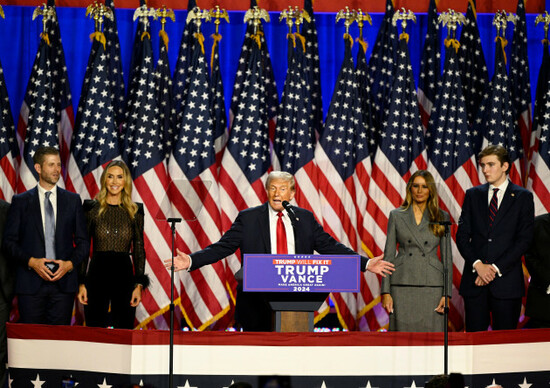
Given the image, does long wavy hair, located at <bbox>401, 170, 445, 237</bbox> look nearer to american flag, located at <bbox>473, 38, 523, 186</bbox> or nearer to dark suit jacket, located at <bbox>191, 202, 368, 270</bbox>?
dark suit jacket, located at <bbox>191, 202, 368, 270</bbox>

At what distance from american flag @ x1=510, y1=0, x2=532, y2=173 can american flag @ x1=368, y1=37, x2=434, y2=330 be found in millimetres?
935

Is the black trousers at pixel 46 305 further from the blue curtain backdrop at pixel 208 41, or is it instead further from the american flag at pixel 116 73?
the blue curtain backdrop at pixel 208 41

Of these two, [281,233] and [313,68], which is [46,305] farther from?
[313,68]

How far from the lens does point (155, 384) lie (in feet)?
12.6

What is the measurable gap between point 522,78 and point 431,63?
82 cm

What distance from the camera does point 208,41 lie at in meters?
6.96

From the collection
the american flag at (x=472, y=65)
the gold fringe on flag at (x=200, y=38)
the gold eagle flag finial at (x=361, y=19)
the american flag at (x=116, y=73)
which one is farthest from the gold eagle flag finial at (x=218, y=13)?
the american flag at (x=472, y=65)

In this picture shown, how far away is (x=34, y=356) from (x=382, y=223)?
3.32 m

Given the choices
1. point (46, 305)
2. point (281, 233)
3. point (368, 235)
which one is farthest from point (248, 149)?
point (46, 305)

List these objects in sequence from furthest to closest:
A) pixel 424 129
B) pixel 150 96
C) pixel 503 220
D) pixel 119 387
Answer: pixel 424 129 < pixel 150 96 < pixel 503 220 < pixel 119 387

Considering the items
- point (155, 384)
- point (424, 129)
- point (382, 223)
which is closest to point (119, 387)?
point (155, 384)

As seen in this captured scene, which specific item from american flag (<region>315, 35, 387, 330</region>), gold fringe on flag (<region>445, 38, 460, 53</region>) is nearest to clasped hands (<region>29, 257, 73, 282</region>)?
american flag (<region>315, 35, 387, 330</region>)

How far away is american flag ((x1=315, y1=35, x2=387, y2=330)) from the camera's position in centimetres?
641

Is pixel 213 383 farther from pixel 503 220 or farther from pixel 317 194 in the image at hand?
pixel 317 194
